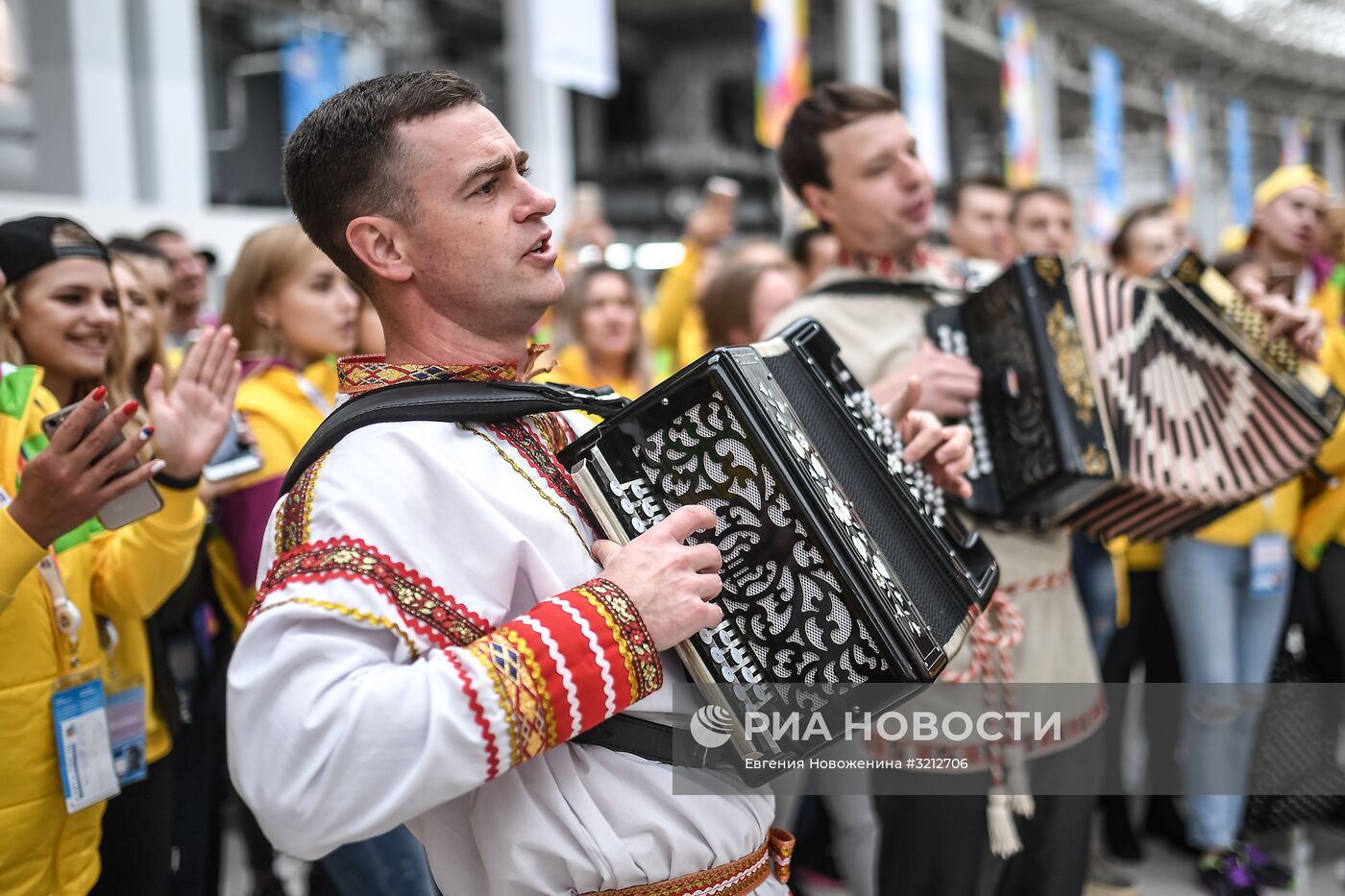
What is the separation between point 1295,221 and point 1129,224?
0.65 m

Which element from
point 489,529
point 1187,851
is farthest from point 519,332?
point 1187,851

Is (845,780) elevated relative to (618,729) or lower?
lower

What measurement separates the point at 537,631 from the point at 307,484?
0.30 m

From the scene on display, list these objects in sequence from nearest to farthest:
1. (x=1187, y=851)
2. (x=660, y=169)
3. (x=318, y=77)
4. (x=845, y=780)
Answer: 1. (x=845, y=780)
2. (x=1187, y=851)
3. (x=318, y=77)
4. (x=660, y=169)

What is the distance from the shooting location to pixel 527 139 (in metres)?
7.86

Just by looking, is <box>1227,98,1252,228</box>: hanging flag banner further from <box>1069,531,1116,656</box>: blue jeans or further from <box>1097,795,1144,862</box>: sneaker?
<box>1097,795,1144,862</box>: sneaker

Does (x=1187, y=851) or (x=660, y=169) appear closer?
(x=1187, y=851)

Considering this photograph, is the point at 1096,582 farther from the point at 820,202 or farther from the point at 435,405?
the point at 435,405

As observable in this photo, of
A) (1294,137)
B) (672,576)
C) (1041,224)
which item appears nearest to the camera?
(672,576)

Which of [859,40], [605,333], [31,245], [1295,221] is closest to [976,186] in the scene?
[1295,221]

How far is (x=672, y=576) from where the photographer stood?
1.19 m

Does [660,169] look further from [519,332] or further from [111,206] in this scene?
[519,332]

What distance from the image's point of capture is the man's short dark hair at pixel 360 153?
128cm

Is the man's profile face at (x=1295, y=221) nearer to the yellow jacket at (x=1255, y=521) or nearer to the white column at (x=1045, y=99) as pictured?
the yellow jacket at (x=1255, y=521)
